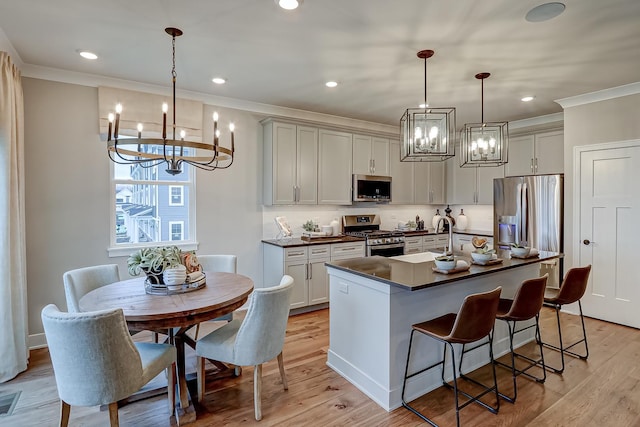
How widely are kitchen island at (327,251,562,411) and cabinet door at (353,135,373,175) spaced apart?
238 cm

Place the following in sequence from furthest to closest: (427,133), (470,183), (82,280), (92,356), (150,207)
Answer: (470,183) → (150,207) → (82,280) → (427,133) → (92,356)

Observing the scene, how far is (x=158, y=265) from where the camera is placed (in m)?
2.37

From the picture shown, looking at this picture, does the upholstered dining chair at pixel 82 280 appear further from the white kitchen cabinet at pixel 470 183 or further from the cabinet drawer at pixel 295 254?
the white kitchen cabinet at pixel 470 183

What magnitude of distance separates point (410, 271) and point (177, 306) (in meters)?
1.65

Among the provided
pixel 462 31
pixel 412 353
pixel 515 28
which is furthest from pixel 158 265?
pixel 515 28

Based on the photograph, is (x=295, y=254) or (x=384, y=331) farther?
(x=295, y=254)

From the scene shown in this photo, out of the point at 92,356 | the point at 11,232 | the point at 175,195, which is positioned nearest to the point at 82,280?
the point at 11,232

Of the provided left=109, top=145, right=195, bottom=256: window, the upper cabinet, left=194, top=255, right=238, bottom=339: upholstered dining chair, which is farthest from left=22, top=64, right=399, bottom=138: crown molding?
left=194, top=255, right=238, bottom=339: upholstered dining chair

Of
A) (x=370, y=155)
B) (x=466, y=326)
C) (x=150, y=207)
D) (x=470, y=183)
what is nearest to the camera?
(x=466, y=326)

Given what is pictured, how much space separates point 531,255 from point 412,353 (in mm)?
1613

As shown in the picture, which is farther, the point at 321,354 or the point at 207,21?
the point at 321,354

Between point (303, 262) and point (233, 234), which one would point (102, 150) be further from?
point (303, 262)

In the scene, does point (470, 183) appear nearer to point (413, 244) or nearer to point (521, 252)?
point (413, 244)

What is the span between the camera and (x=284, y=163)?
4.41m
